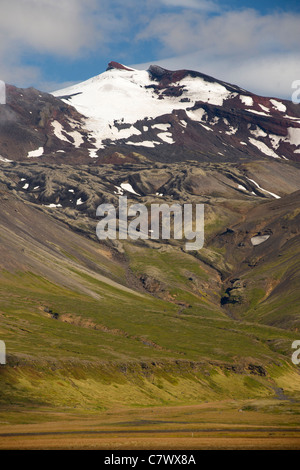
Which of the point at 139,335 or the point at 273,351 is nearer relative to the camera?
the point at 139,335

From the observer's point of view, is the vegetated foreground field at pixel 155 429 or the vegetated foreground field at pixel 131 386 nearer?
the vegetated foreground field at pixel 155 429

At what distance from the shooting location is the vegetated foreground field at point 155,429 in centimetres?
6344

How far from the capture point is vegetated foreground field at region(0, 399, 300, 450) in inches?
2498

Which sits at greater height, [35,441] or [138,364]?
[138,364]

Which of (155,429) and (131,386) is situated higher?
(131,386)

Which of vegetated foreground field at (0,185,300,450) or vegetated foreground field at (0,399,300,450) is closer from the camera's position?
vegetated foreground field at (0,399,300,450)

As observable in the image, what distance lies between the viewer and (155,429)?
75812 millimetres

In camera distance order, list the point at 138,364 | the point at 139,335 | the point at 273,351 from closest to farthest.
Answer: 1. the point at 138,364
2. the point at 139,335
3. the point at 273,351

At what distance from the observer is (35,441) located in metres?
64.0
